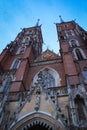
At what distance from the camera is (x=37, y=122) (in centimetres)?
909

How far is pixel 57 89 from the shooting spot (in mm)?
11562

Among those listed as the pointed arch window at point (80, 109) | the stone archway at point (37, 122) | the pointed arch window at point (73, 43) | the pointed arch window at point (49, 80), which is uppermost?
the pointed arch window at point (73, 43)

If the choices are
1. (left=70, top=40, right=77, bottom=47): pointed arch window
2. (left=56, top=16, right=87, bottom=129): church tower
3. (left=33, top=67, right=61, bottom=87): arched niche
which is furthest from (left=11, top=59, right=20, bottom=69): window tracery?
(left=70, top=40, right=77, bottom=47): pointed arch window

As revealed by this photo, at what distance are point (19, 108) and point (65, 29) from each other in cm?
2215

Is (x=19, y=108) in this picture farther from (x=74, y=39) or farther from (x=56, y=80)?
(x=74, y=39)

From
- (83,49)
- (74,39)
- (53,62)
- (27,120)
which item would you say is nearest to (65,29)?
(74,39)

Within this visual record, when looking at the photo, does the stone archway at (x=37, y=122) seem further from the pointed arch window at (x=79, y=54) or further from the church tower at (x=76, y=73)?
the pointed arch window at (x=79, y=54)

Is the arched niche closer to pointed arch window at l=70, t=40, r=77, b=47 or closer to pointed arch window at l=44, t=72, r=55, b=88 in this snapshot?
pointed arch window at l=44, t=72, r=55, b=88

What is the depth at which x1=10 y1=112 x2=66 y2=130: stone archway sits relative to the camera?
8641 millimetres

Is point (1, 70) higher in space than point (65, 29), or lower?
lower

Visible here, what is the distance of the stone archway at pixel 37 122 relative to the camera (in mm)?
8641

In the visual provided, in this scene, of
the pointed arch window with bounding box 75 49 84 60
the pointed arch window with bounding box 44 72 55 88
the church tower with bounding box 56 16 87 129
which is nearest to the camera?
the church tower with bounding box 56 16 87 129

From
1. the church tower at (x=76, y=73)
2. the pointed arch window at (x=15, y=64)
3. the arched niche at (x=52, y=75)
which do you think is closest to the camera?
the church tower at (x=76, y=73)

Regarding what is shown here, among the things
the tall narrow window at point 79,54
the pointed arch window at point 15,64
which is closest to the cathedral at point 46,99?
the tall narrow window at point 79,54
